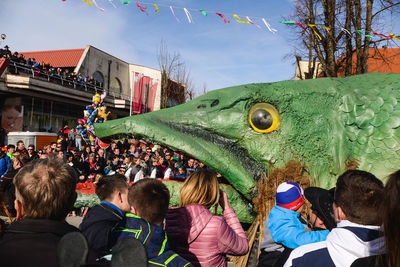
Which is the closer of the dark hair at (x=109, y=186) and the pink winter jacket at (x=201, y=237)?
the pink winter jacket at (x=201, y=237)

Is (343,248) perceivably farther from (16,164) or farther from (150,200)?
(16,164)

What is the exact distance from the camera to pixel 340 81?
365cm

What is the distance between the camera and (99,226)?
2.06 m

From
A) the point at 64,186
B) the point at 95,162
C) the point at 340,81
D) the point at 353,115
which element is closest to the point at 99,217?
the point at 64,186

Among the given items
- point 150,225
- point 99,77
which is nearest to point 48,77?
point 99,77

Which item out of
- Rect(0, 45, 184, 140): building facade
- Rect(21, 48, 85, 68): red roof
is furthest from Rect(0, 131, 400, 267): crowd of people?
Rect(21, 48, 85, 68): red roof

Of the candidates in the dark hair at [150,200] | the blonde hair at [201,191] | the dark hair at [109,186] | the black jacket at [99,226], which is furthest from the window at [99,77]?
the dark hair at [150,200]

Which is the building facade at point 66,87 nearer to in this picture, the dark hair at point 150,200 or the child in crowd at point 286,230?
the dark hair at point 150,200

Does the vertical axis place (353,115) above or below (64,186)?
above

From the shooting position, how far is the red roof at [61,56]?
1082 inches

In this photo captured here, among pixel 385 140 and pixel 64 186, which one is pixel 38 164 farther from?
pixel 385 140

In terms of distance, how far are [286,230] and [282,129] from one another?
1.52 metres

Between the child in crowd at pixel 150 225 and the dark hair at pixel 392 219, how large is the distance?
1.01 metres

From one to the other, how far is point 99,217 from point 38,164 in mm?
853
